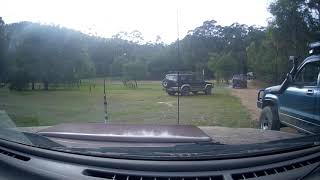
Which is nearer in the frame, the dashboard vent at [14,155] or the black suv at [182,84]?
the dashboard vent at [14,155]

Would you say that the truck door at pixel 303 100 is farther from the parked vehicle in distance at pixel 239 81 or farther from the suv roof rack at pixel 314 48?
the parked vehicle in distance at pixel 239 81

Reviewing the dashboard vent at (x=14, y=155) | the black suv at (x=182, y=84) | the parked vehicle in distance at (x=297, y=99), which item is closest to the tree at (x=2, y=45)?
the dashboard vent at (x=14, y=155)

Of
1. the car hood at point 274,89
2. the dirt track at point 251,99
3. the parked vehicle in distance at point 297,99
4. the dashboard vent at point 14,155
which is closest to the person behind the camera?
the dashboard vent at point 14,155

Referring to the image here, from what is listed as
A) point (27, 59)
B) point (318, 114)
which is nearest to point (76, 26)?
point (27, 59)

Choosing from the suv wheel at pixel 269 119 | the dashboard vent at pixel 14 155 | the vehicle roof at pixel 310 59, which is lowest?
the dashboard vent at pixel 14 155

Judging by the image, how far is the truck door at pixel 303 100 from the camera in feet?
9.61

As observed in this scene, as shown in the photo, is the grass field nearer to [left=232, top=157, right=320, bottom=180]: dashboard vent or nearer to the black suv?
the black suv

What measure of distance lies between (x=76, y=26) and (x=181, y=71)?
30.4 inches

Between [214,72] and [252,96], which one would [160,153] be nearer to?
[214,72]

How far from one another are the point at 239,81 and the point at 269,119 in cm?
42

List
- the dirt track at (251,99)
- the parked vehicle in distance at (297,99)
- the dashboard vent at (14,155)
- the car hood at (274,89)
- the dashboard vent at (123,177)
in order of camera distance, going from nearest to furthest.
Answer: the dashboard vent at (123,177)
the dashboard vent at (14,155)
the parked vehicle in distance at (297,99)
the dirt track at (251,99)
the car hood at (274,89)

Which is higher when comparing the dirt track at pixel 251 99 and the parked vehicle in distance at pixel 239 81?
the parked vehicle in distance at pixel 239 81

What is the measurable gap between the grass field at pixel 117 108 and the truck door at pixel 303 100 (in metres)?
0.40

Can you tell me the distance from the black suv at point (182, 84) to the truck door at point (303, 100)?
74 centimetres
